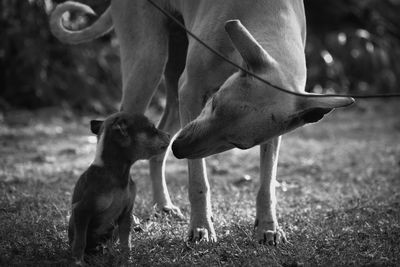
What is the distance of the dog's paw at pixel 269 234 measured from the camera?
4.57 metres

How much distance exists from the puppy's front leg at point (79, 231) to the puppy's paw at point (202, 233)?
926 mm

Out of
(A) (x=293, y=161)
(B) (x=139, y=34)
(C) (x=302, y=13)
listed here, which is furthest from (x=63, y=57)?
(C) (x=302, y=13)

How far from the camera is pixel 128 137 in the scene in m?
4.11

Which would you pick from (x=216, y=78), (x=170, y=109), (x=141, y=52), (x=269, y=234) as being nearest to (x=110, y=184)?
(x=216, y=78)

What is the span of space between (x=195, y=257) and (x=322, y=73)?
945 centimetres

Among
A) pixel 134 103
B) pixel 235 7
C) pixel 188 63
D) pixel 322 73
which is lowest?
pixel 322 73

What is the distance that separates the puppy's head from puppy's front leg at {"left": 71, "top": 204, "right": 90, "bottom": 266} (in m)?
0.39

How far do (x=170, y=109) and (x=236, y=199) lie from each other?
0.99m

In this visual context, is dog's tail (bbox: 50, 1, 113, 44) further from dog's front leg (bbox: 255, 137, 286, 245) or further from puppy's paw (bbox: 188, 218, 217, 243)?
puppy's paw (bbox: 188, 218, 217, 243)

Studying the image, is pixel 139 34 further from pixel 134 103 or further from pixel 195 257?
pixel 195 257

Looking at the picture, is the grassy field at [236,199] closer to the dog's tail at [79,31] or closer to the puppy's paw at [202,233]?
the puppy's paw at [202,233]

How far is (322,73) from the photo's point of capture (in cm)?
1311

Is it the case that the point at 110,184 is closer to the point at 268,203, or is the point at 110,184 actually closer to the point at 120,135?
the point at 120,135

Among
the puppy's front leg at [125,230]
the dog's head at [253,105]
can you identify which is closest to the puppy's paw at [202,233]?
the puppy's front leg at [125,230]
